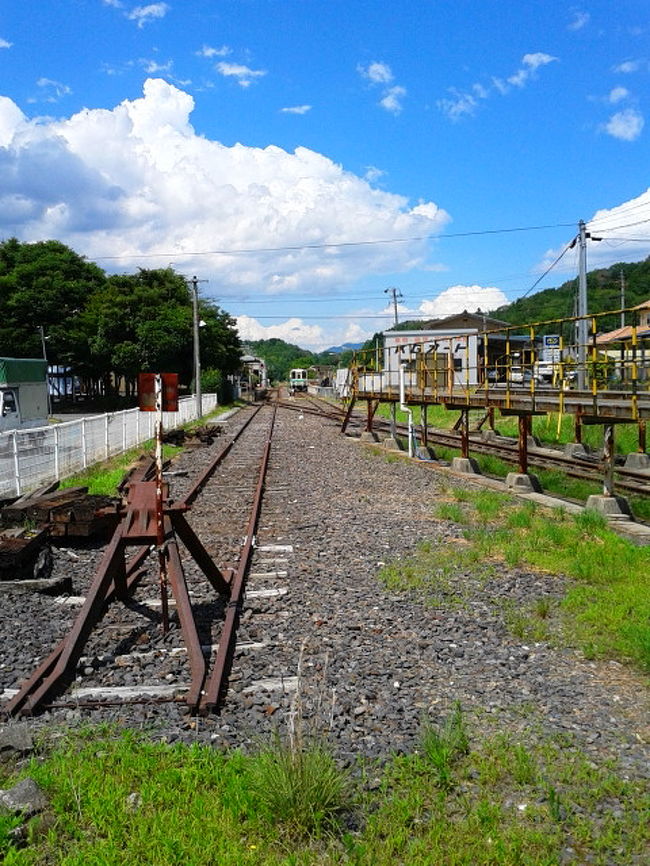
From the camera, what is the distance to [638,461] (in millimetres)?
17203

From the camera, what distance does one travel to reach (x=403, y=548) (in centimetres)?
866

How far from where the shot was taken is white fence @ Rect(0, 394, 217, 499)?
12.3 meters

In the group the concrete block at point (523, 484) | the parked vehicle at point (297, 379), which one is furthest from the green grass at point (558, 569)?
the parked vehicle at point (297, 379)

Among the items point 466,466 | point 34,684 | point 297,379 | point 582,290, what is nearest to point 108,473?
point 466,466

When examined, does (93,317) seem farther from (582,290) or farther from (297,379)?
(297,379)

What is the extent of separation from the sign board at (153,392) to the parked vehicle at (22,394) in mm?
15442

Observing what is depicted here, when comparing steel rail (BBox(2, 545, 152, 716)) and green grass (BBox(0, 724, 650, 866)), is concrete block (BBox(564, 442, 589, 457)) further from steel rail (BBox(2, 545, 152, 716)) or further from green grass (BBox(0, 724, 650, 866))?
green grass (BBox(0, 724, 650, 866))

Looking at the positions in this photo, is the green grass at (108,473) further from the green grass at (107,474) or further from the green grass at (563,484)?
the green grass at (563,484)

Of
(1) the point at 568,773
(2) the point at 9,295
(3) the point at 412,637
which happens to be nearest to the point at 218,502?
(3) the point at 412,637

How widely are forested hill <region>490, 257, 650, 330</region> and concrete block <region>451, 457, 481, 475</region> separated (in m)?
35.0

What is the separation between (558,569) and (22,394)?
20.6m

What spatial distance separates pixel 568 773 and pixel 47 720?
2.85m

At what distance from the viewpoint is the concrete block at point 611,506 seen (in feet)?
36.5

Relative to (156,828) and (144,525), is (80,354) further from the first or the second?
(156,828)
